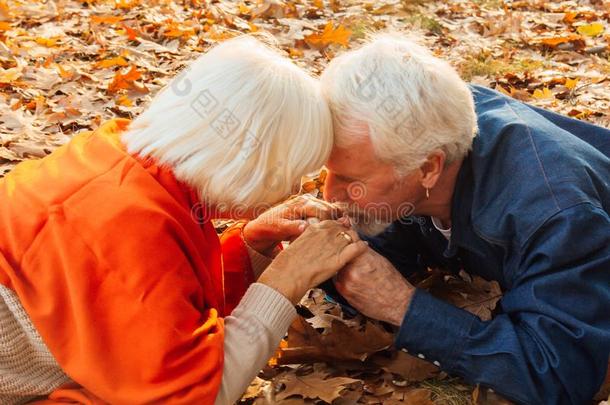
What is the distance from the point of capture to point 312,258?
239 cm

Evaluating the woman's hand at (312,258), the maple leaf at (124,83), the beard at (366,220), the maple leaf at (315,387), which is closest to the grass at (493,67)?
the maple leaf at (124,83)

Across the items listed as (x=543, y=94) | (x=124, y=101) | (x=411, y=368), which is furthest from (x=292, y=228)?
(x=543, y=94)

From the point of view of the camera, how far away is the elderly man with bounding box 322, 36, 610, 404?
2223 mm

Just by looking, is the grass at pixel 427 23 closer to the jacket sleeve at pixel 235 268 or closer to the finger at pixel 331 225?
the jacket sleeve at pixel 235 268

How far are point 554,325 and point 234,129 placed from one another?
1.17 m

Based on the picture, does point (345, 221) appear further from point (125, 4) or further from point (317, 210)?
point (125, 4)

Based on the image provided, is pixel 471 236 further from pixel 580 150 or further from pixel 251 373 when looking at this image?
pixel 251 373

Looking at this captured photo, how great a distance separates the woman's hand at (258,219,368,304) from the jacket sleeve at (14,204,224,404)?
0.38m

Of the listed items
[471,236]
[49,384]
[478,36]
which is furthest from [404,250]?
[478,36]

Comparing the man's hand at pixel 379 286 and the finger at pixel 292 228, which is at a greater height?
the finger at pixel 292 228

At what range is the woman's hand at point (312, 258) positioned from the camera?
2336 mm

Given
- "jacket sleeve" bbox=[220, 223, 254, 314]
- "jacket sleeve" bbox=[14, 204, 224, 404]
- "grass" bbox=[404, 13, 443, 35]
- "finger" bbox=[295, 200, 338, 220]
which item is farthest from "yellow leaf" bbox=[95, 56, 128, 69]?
"jacket sleeve" bbox=[14, 204, 224, 404]

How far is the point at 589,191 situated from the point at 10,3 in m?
6.03

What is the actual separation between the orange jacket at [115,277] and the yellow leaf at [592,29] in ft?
15.8
